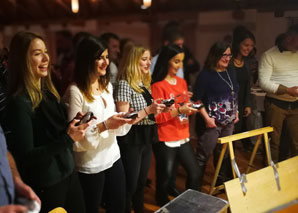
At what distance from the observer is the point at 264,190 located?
7.04 feet

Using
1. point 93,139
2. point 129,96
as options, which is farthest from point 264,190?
point 93,139

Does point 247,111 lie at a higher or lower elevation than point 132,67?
lower

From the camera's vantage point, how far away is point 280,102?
2559mm

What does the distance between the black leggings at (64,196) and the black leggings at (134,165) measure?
510 millimetres

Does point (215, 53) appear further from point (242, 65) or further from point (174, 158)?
point (174, 158)

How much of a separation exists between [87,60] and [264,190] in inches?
64.5

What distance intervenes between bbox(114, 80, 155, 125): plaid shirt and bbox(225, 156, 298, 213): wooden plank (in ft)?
2.75

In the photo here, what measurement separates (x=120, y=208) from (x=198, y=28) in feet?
5.23

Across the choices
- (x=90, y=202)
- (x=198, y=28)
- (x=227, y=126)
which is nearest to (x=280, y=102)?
(x=227, y=126)

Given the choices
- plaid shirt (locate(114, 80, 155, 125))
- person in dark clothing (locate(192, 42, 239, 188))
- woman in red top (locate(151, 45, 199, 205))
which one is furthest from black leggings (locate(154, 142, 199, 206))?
plaid shirt (locate(114, 80, 155, 125))

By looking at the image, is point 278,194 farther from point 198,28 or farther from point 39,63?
point 39,63

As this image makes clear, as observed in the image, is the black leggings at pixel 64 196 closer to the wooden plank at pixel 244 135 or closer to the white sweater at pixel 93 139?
the white sweater at pixel 93 139

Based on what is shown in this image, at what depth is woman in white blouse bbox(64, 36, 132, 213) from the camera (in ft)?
5.55

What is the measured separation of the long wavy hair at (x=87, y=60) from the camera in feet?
5.55
